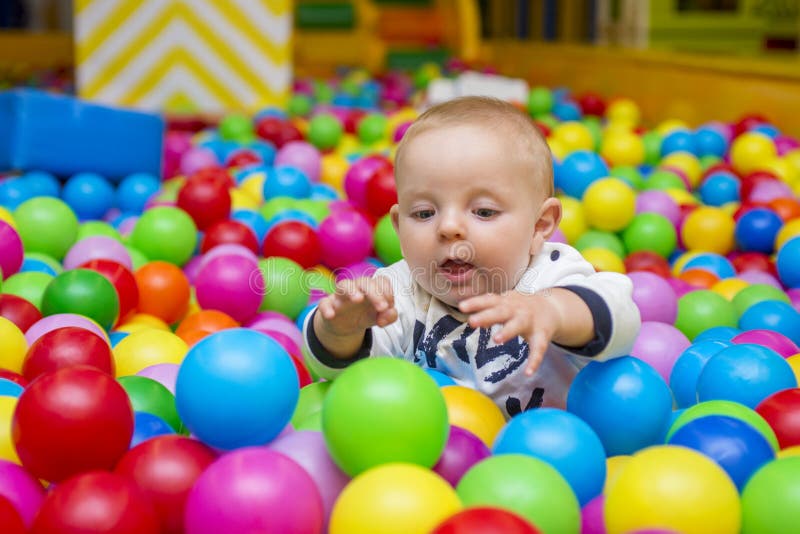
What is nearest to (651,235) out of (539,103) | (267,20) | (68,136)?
(68,136)

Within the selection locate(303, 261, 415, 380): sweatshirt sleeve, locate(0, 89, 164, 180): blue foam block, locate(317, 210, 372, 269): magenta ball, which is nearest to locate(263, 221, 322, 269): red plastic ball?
locate(317, 210, 372, 269): magenta ball

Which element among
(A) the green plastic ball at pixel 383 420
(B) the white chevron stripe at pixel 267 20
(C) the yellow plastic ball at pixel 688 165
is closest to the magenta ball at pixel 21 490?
(A) the green plastic ball at pixel 383 420

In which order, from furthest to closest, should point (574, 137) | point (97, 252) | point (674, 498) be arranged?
point (574, 137), point (97, 252), point (674, 498)

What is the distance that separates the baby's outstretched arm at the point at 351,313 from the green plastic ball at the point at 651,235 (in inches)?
38.3

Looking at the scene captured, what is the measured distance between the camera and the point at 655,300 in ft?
4.61

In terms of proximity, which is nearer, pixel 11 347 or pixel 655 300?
pixel 11 347

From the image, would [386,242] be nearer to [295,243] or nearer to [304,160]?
[295,243]

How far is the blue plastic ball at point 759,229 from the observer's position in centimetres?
181

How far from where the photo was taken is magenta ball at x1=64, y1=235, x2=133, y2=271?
1645 millimetres

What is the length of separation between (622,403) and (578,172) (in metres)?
1.19

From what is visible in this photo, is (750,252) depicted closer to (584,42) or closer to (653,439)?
(653,439)

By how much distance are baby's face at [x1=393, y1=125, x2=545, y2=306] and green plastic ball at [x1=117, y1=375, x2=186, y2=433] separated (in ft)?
1.08

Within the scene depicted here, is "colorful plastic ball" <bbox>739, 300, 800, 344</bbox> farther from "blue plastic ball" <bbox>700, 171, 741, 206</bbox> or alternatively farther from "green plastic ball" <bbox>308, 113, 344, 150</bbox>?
"green plastic ball" <bbox>308, 113, 344, 150</bbox>

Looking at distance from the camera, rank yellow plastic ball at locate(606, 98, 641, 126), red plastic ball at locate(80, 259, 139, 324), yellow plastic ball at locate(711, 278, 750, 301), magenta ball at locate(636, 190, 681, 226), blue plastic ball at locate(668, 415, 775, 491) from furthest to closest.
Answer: yellow plastic ball at locate(606, 98, 641, 126) → magenta ball at locate(636, 190, 681, 226) → yellow plastic ball at locate(711, 278, 750, 301) → red plastic ball at locate(80, 259, 139, 324) → blue plastic ball at locate(668, 415, 775, 491)
